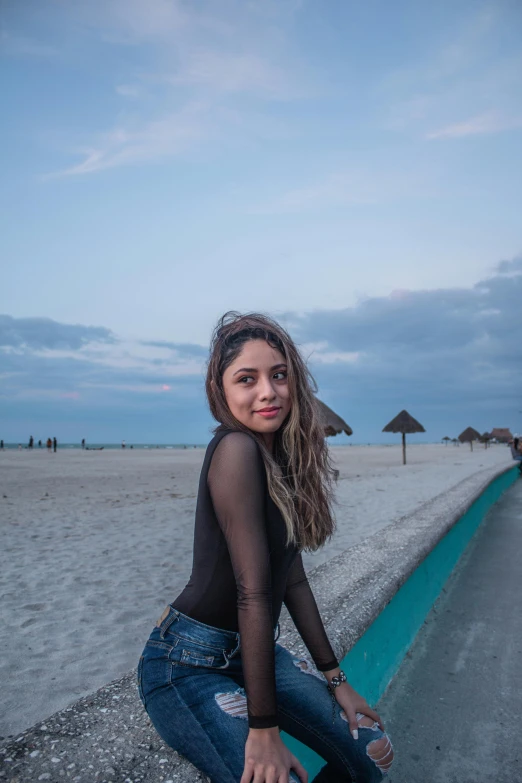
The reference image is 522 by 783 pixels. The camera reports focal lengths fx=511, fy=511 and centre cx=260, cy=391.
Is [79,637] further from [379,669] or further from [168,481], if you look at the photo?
[168,481]

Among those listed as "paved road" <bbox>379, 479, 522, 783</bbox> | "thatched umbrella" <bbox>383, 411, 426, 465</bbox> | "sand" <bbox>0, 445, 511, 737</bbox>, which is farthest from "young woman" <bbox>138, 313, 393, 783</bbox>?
"thatched umbrella" <bbox>383, 411, 426, 465</bbox>

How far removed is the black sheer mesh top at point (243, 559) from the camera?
3.57 ft

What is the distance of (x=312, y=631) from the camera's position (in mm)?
1523

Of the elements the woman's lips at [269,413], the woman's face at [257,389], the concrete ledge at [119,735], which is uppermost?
the woman's face at [257,389]

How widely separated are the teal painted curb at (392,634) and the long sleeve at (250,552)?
1.98ft

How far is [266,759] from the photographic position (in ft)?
3.37

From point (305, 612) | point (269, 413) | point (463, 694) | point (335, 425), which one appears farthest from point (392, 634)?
point (335, 425)

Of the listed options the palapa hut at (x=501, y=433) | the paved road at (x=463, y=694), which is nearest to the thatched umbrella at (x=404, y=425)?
the paved road at (x=463, y=694)

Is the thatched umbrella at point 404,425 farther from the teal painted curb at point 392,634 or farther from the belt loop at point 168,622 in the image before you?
the belt loop at point 168,622

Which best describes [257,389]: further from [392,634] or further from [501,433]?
[501,433]

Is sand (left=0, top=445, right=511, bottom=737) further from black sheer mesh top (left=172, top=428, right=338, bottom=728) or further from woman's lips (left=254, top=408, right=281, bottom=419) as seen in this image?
woman's lips (left=254, top=408, right=281, bottom=419)

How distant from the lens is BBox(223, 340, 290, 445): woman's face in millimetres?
1436

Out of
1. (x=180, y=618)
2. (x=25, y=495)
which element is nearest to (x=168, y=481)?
(x=25, y=495)

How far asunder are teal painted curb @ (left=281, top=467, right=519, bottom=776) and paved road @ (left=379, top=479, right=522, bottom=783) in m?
0.07
